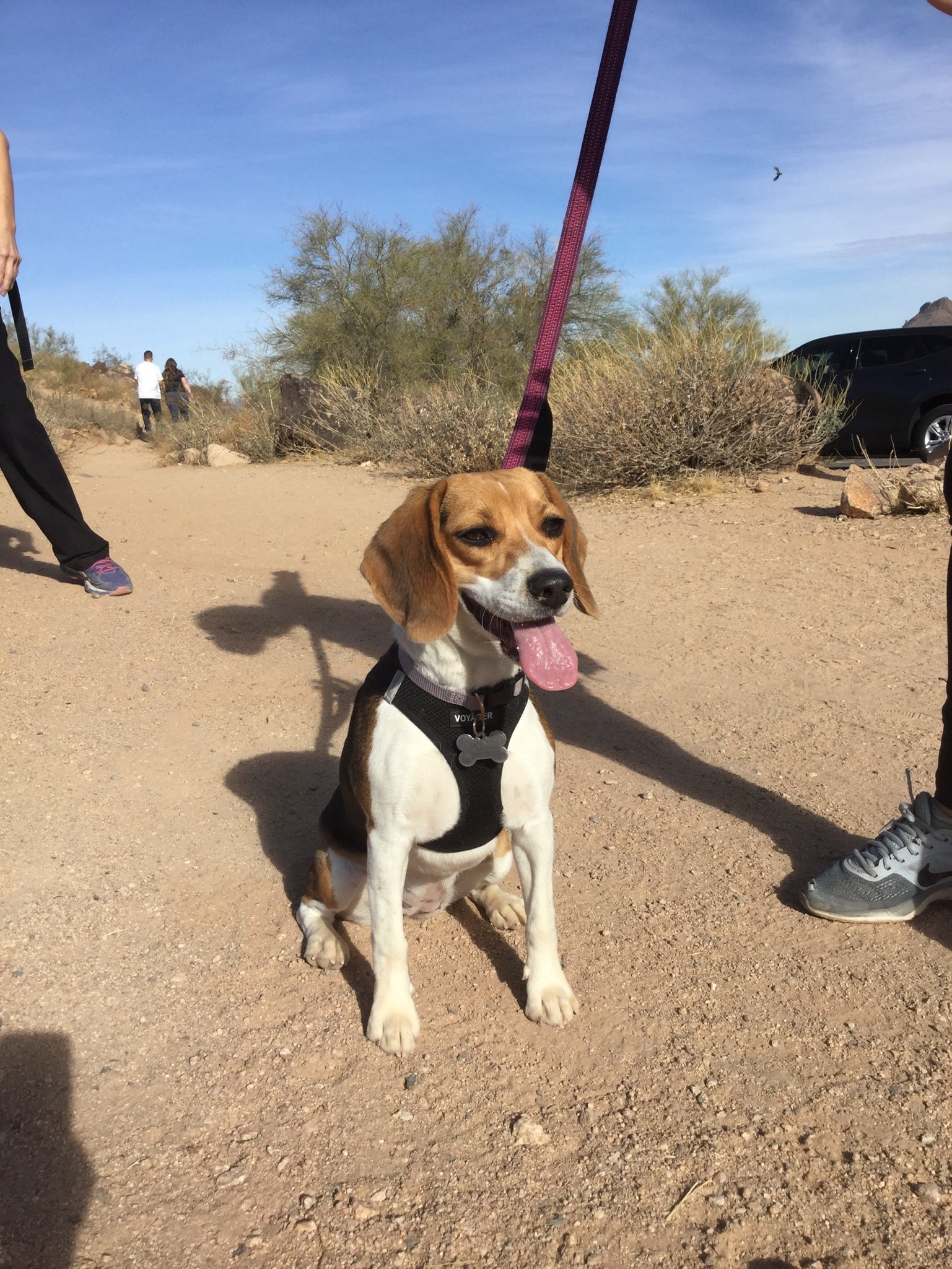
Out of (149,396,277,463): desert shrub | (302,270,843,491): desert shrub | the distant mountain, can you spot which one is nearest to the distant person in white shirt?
(149,396,277,463): desert shrub

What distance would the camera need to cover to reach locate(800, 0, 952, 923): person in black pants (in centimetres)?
306

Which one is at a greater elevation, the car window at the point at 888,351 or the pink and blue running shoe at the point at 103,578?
the car window at the point at 888,351

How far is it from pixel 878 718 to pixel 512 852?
2639mm

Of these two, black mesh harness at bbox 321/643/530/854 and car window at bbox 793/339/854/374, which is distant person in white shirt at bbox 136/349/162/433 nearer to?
car window at bbox 793/339/854/374

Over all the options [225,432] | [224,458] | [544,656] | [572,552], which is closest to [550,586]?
[544,656]

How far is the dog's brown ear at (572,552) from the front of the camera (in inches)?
117

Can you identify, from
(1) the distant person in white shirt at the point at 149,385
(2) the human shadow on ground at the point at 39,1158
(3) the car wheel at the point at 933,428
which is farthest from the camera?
(1) the distant person in white shirt at the point at 149,385

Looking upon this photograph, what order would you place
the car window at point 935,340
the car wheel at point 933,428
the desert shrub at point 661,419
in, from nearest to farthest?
the desert shrub at point 661,419, the car wheel at point 933,428, the car window at point 935,340

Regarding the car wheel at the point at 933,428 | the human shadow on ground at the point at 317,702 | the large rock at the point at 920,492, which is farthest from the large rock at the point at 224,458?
the large rock at the point at 920,492

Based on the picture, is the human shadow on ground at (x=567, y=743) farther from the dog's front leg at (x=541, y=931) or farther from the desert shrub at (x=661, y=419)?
the desert shrub at (x=661, y=419)

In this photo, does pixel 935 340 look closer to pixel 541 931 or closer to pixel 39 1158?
pixel 541 931

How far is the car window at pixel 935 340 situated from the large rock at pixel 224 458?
418 inches

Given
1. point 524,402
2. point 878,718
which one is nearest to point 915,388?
point 878,718

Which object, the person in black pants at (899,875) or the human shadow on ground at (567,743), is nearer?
the person in black pants at (899,875)
